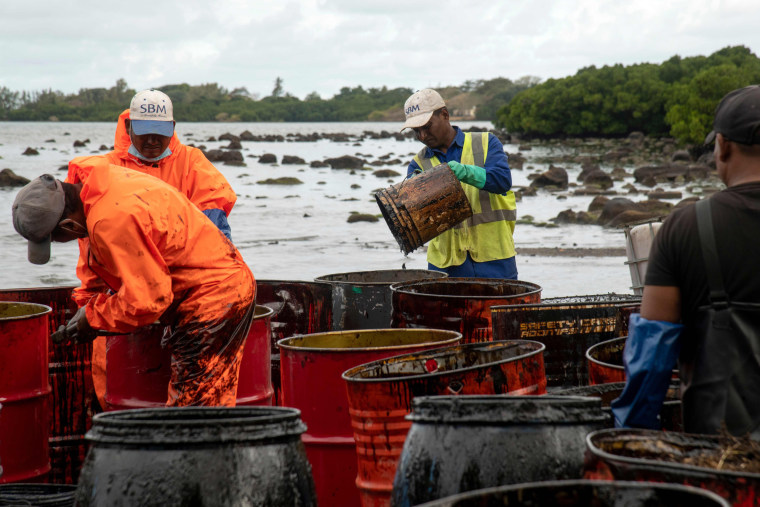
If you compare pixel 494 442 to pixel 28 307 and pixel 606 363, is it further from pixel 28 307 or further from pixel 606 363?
pixel 28 307

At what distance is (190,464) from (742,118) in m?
Answer: 1.70

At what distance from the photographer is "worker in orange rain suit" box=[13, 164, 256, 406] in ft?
11.7

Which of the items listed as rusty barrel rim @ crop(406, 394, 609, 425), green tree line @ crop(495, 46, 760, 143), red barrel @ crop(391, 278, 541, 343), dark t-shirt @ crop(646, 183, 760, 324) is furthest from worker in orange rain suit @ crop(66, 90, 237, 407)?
green tree line @ crop(495, 46, 760, 143)

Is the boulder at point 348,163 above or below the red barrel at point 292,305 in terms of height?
above

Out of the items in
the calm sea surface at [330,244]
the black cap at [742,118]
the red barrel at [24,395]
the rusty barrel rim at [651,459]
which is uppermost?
the black cap at [742,118]

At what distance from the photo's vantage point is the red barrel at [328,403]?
3.68 m

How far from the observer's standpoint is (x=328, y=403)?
3.72 metres

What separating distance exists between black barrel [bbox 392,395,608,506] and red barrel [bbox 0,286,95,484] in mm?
2883

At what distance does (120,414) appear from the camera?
268 cm

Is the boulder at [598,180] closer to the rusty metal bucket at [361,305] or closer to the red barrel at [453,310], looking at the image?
the rusty metal bucket at [361,305]

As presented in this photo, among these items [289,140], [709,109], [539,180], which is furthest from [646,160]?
[289,140]

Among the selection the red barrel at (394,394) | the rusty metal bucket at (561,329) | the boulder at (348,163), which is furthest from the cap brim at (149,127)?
the boulder at (348,163)

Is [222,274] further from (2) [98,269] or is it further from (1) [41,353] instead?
(1) [41,353]

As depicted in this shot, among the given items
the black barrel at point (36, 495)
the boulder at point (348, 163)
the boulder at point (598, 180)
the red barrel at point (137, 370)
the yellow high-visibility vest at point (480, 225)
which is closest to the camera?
the black barrel at point (36, 495)
